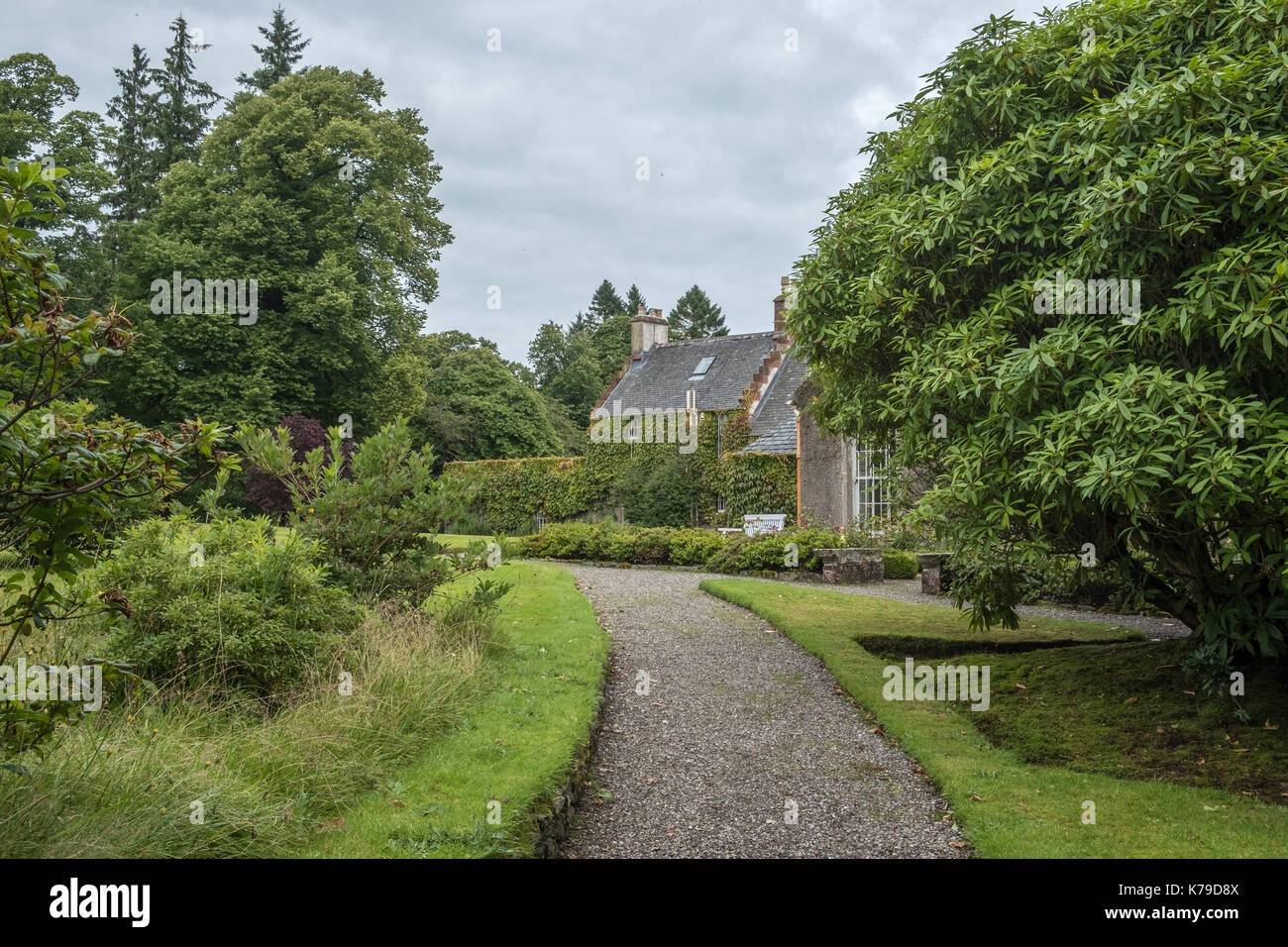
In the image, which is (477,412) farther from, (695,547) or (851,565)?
(851,565)

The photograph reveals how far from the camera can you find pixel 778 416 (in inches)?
973

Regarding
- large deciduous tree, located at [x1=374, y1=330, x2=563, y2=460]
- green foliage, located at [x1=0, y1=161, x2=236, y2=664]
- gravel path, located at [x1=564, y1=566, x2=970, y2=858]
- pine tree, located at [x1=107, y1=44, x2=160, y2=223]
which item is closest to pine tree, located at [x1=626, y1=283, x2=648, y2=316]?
large deciduous tree, located at [x1=374, y1=330, x2=563, y2=460]

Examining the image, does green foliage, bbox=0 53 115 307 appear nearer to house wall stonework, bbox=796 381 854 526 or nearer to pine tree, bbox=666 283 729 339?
house wall stonework, bbox=796 381 854 526

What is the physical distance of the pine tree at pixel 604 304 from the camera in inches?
3292

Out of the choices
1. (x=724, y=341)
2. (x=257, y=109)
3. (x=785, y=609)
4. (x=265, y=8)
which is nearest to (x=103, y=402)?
(x=257, y=109)

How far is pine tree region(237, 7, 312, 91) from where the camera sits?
1320 inches

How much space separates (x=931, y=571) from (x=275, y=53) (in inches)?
1312

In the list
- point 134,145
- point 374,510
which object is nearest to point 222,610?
point 374,510

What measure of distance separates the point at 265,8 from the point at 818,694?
123ft

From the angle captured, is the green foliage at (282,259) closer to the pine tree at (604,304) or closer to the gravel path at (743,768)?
the gravel path at (743,768)

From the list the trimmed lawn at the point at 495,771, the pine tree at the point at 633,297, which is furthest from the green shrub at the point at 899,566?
the pine tree at the point at 633,297

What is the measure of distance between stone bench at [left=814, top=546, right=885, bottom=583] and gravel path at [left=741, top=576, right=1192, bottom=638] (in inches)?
10.9

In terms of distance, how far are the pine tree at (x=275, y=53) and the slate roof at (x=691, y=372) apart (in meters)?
18.5
